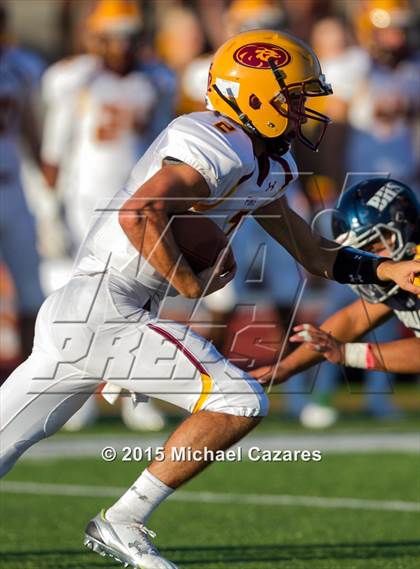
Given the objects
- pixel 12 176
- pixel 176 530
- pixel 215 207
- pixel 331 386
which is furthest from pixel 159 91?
pixel 215 207

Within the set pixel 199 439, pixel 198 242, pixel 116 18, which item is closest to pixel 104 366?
pixel 199 439

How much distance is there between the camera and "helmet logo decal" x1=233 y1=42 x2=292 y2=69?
4465 millimetres

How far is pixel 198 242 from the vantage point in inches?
172

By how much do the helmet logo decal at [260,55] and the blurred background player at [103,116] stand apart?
3904 mm

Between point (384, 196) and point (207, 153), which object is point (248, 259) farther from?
point (207, 153)

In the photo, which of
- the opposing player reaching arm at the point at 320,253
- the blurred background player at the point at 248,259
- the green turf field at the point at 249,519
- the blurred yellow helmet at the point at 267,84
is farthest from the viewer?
the blurred background player at the point at 248,259

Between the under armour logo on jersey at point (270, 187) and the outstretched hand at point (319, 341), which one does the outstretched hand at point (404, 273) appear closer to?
the outstretched hand at point (319, 341)

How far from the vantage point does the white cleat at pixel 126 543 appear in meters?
4.16

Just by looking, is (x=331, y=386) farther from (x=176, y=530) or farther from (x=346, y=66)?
(x=176, y=530)

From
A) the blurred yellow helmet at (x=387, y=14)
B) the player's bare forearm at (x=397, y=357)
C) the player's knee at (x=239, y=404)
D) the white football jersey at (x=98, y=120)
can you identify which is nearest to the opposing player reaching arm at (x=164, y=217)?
the player's knee at (x=239, y=404)

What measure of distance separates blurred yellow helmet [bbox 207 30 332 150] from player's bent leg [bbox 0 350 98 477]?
3.09ft

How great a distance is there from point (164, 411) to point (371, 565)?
4.66m

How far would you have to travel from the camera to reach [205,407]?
166 inches

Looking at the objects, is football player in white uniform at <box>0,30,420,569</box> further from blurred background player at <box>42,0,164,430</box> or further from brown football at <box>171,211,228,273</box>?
blurred background player at <box>42,0,164,430</box>
